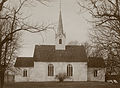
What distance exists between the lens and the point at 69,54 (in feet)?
218

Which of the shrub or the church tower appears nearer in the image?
the shrub

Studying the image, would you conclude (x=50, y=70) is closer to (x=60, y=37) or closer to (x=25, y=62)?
(x=25, y=62)

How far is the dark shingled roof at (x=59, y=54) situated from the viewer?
65.5 m

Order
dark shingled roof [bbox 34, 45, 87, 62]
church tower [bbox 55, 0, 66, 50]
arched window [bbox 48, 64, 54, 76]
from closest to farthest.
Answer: arched window [bbox 48, 64, 54, 76], dark shingled roof [bbox 34, 45, 87, 62], church tower [bbox 55, 0, 66, 50]

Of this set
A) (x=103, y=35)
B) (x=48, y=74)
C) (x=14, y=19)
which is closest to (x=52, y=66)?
(x=48, y=74)

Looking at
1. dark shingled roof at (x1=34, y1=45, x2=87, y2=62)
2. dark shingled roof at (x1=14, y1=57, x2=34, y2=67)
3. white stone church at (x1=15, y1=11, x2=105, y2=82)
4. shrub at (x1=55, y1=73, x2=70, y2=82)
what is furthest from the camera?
dark shingled roof at (x1=14, y1=57, x2=34, y2=67)

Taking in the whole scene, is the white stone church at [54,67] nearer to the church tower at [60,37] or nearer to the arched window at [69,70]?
the arched window at [69,70]

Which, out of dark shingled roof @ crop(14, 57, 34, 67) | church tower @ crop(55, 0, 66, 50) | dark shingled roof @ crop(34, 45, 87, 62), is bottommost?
dark shingled roof @ crop(14, 57, 34, 67)

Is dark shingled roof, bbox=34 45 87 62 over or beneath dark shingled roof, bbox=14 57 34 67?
over

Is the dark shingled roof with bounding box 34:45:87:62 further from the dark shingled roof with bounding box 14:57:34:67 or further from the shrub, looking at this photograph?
the shrub

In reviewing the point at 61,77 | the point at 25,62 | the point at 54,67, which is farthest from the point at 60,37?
the point at 61,77

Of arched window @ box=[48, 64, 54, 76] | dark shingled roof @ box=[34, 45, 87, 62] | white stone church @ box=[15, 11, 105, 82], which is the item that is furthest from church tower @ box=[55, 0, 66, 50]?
arched window @ box=[48, 64, 54, 76]

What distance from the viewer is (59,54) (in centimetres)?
6644

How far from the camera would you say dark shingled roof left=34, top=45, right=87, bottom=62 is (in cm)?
6550
